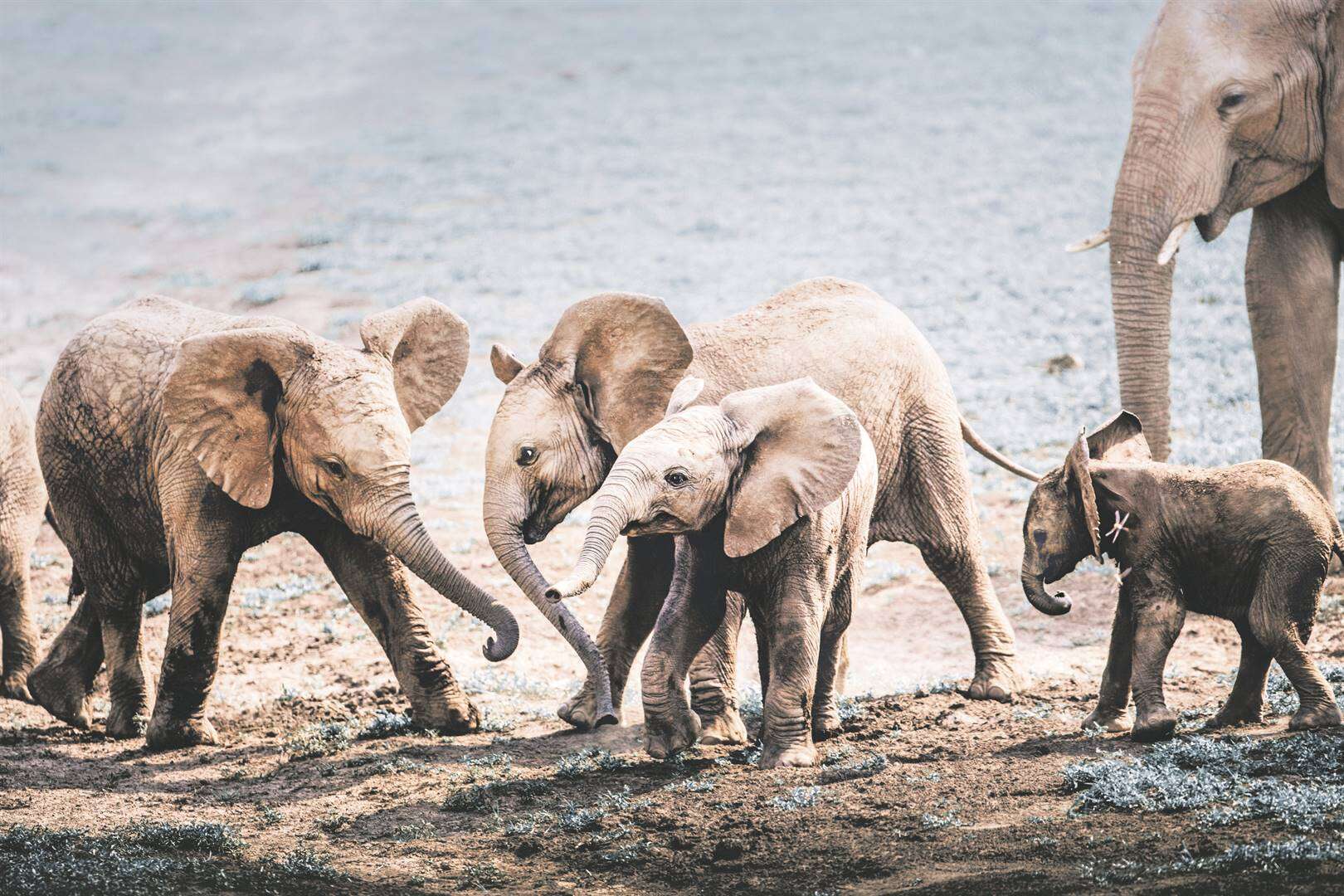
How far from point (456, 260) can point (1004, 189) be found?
12.7m

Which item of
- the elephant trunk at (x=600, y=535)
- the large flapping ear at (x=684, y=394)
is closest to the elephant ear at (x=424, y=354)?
the large flapping ear at (x=684, y=394)

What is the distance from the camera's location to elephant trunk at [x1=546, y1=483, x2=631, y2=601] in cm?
747

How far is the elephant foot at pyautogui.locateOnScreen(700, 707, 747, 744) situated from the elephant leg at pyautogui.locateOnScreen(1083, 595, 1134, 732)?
6.16ft

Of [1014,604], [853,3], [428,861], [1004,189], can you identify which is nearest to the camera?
[428,861]

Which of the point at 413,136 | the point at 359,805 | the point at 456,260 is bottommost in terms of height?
the point at 359,805

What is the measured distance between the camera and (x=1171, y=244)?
1080 cm

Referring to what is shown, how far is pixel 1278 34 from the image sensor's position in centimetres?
1101

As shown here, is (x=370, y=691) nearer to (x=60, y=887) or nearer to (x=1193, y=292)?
(x=60, y=887)

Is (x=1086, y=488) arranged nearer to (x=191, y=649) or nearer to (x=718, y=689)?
(x=718, y=689)

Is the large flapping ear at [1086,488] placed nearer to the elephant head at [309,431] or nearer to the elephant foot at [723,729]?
the elephant foot at [723,729]

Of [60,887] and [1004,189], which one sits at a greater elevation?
[1004,189]

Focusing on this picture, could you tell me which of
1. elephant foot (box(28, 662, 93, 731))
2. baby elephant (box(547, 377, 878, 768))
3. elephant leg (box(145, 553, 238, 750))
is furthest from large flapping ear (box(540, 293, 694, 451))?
elephant foot (box(28, 662, 93, 731))

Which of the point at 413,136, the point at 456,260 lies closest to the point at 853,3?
the point at 413,136

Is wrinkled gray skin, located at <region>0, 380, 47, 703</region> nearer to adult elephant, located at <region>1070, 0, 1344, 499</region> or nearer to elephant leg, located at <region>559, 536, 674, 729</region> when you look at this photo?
elephant leg, located at <region>559, 536, 674, 729</region>
